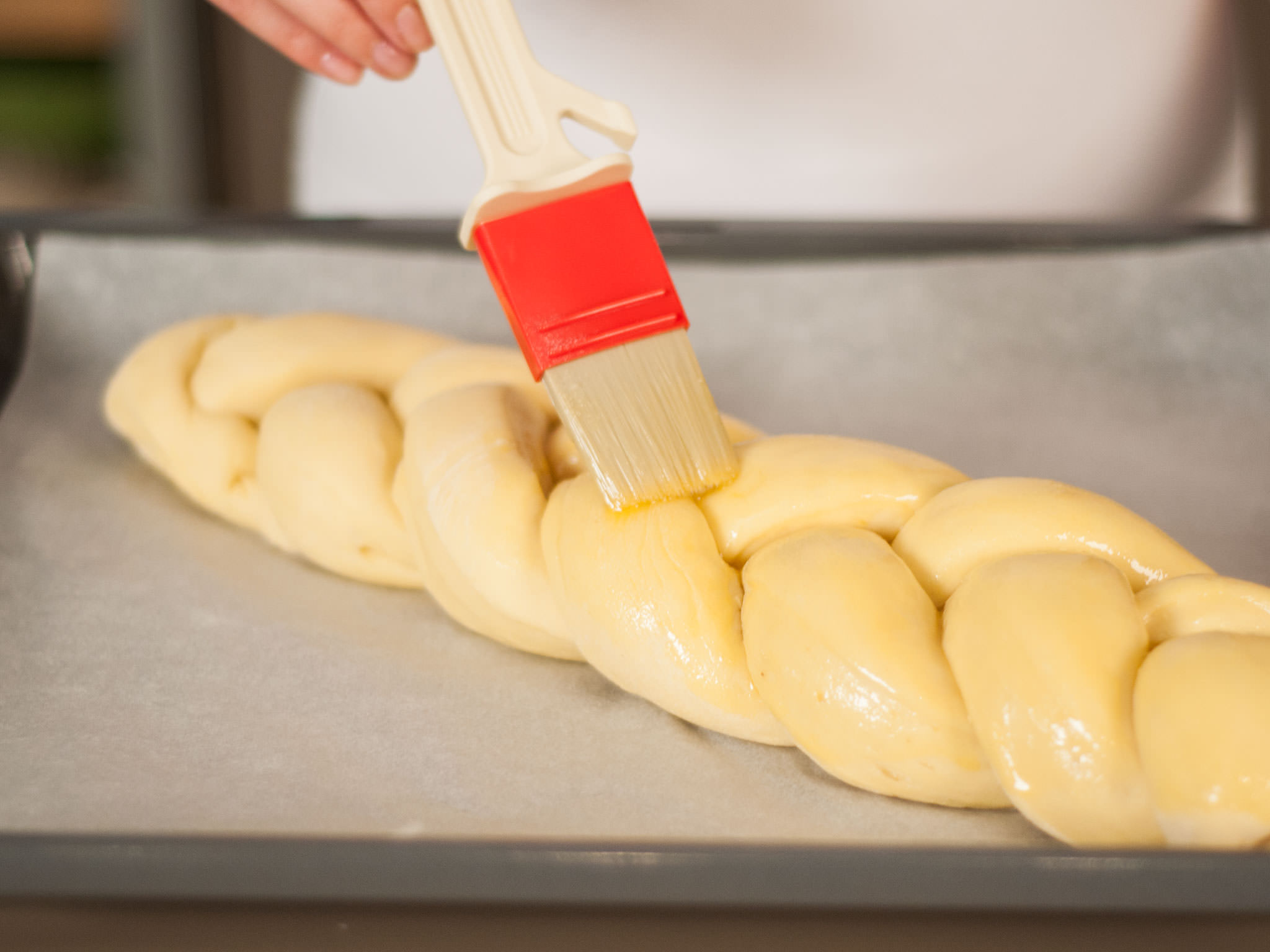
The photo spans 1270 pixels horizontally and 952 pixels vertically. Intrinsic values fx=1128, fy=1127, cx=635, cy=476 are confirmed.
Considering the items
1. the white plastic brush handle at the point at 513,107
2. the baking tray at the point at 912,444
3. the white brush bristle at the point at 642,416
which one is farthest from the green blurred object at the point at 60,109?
the white brush bristle at the point at 642,416

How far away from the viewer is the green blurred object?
2828mm

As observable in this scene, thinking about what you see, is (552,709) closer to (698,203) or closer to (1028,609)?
(1028,609)

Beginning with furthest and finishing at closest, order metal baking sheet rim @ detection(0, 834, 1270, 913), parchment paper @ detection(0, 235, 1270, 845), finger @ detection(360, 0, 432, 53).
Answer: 1. finger @ detection(360, 0, 432, 53)
2. parchment paper @ detection(0, 235, 1270, 845)
3. metal baking sheet rim @ detection(0, 834, 1270, 913)

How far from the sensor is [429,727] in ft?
2.53

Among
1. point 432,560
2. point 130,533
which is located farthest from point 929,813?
point 130,533

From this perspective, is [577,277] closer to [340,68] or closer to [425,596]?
[425,596]

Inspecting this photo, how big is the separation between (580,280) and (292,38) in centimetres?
61

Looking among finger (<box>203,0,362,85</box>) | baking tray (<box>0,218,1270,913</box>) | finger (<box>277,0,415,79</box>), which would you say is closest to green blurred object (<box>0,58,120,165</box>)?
baking tray (<box>0,218,1270,913</box>)

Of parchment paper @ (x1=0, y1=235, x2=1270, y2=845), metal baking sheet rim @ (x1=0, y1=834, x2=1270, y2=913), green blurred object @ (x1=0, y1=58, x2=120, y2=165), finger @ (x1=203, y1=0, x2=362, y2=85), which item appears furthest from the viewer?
green blurred object @ (x1=0, y1=58, x2=120, y2=165)

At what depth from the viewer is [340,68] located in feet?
3.87

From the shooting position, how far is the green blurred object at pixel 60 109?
111 inches

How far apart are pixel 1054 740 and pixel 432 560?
0.49m

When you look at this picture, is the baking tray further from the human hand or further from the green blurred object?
the green blurred object

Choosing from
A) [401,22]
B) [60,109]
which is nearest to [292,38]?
[401,22]
